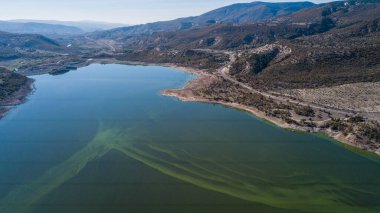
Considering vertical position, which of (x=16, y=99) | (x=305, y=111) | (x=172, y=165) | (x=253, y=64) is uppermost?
(x=253, y=64)

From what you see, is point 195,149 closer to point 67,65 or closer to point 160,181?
point 160,181

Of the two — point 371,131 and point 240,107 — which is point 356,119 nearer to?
point 371,131

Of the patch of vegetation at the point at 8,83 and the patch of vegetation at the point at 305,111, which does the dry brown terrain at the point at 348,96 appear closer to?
the patch of vegetation at the point at 305,111

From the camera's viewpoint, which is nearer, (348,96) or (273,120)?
(273,120)

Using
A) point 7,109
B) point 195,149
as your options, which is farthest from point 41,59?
point 195,149

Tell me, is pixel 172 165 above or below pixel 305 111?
below

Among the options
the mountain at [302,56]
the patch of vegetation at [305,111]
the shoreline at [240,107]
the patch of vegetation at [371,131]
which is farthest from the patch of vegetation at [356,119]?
the mountain at [302,56]

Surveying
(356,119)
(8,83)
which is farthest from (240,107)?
(8,83)

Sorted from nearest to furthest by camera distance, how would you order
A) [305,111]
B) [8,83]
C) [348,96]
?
[305,111] → [348,96] → [8,83]
